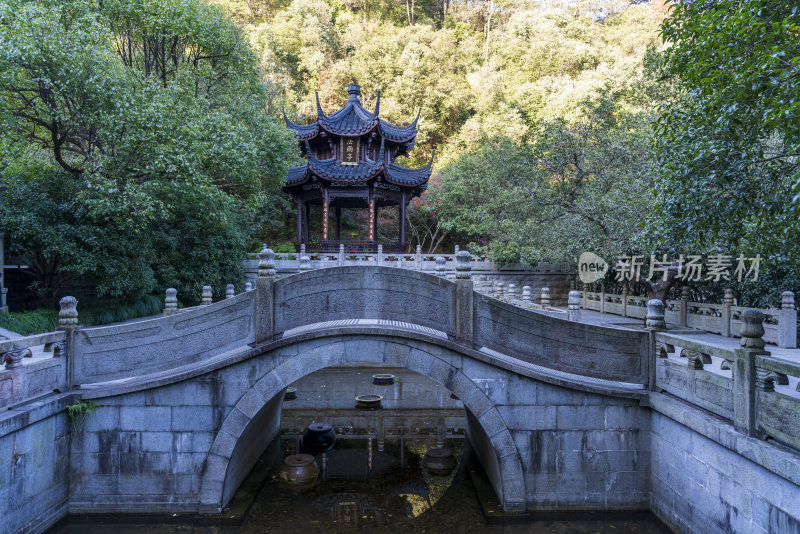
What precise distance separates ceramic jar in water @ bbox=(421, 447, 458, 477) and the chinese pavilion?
13.9 metres

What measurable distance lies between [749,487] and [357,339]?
4.08m

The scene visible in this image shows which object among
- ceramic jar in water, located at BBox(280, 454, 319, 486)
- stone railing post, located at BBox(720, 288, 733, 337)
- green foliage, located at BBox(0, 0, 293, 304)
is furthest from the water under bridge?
stone railing post, located at BBox(720, 288, 733, 337)

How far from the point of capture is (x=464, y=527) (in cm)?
535

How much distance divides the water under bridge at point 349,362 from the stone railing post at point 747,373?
0.66m

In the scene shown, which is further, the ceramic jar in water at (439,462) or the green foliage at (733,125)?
the ceramic jar in water at (439,462)

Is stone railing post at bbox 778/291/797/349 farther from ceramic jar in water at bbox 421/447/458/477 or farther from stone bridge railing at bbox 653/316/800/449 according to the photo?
ceramic jar in water at bbox 421/447/458/477

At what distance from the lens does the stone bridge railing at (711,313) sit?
948 centimetres

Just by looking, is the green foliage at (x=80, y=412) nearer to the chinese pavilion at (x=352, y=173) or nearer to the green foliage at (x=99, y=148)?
the green foliage at (x=99, y=148)

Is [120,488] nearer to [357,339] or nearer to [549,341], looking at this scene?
[357,339]

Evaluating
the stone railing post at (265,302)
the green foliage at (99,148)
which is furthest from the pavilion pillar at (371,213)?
the stone railing post at (265,302)

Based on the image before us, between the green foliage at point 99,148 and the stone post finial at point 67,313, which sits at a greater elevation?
the green foliage at point 99,148

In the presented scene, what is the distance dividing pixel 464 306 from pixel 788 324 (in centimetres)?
822

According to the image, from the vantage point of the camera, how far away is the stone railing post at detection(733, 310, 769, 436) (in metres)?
4.05

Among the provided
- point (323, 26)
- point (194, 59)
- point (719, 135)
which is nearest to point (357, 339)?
point (719, 135)
